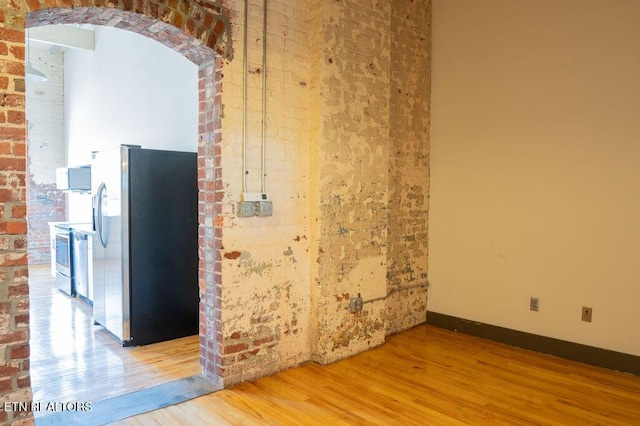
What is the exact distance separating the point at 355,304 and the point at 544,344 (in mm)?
1699

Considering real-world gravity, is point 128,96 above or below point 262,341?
above

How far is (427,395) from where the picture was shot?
3000 millimetres

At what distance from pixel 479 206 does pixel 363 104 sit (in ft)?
5.14

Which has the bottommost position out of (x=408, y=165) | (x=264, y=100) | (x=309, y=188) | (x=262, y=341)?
(x=262, y=341)

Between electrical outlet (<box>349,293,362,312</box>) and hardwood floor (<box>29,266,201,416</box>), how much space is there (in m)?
1.28

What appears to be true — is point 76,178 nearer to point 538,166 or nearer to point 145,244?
point 145,244

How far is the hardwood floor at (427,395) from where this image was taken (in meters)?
2.68

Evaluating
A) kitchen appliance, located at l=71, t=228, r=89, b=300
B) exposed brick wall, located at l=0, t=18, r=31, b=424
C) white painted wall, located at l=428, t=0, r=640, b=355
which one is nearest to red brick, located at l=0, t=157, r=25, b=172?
exposed brick wall, located at l=0, t=18, r=31, b=424

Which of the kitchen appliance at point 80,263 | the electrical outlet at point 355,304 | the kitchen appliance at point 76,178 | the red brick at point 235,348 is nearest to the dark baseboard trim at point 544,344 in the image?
the electrical outlet at point 355,304

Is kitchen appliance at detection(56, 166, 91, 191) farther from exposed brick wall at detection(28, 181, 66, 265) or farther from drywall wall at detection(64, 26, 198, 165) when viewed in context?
exposed brick wall at detection(28, 181, 66, 265)

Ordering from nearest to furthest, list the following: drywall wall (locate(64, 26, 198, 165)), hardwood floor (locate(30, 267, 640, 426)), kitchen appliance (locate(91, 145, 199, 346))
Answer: hardwood floor (locate(30, 267, 640, 426)) < kitchen appliance (locate(91, 145, 199, 346)) < drywall wall (locate(64, 26, 198, 165))

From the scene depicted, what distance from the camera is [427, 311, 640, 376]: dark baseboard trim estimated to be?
3.45 m

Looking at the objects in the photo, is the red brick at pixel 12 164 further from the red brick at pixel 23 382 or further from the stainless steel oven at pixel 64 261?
the stainless steel oven at pixel 64 261

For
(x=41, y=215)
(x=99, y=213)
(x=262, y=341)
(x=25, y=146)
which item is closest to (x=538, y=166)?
Answer: (x=262, y=341)
